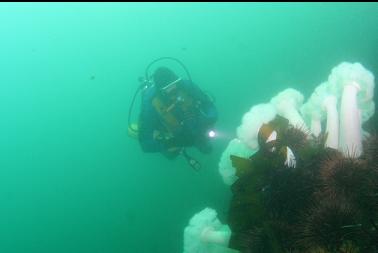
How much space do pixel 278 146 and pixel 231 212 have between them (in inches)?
35.8

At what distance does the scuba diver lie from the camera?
257 inches

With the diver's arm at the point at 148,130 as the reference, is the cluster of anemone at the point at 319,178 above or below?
below

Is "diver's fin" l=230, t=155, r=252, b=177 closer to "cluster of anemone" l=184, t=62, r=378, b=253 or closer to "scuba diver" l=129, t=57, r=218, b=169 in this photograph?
"cluster of anemone" l=184, t=62, r=378, b=253

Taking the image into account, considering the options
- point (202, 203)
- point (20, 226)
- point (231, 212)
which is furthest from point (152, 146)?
point (20, 226)

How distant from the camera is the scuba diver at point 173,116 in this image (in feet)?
21.4

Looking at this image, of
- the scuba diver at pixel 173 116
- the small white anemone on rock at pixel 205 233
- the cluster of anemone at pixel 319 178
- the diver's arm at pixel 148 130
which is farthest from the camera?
the diver's arm at pixel 148 130

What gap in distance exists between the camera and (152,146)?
6996 mm

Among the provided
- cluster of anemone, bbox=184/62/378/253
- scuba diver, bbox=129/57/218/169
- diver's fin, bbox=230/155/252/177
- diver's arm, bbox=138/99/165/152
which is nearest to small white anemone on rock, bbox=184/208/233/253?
cluster of anemone, bbox=184/62/378/253

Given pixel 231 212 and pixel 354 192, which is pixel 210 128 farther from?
pixel 354 192

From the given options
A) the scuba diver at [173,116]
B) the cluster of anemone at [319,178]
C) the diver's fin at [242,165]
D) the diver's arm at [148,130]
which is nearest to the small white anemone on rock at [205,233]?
the cluster of anemone at [319,178]

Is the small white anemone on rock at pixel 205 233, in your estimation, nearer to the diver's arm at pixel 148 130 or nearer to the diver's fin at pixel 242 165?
the diver's fin at pixel 242 165

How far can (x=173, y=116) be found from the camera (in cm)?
656

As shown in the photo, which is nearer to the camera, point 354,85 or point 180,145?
point 354,85

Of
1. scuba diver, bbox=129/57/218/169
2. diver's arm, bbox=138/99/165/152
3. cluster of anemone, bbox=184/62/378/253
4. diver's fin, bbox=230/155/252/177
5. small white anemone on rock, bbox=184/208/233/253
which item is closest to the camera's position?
cluster of anemone, bbox=184/62/378/253
